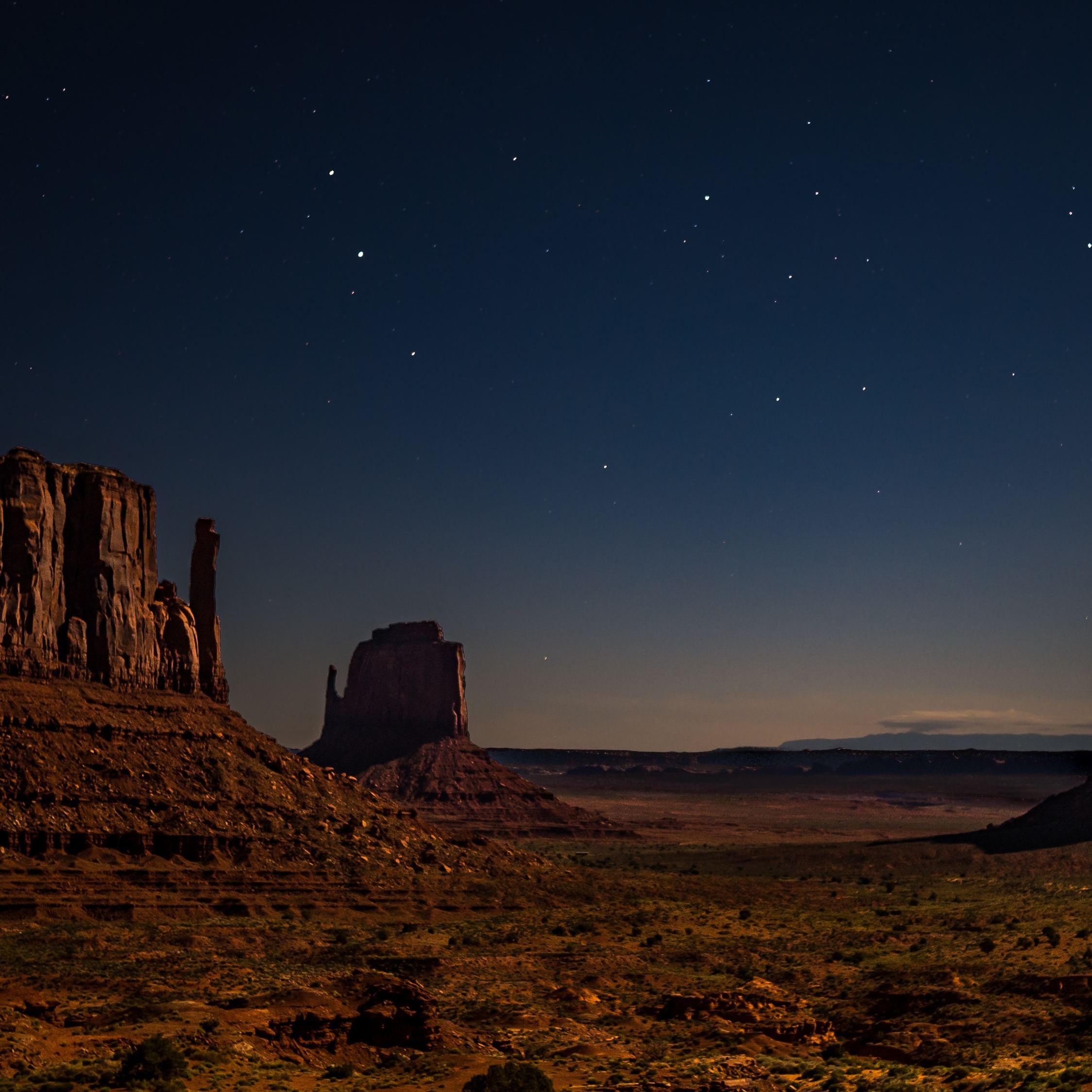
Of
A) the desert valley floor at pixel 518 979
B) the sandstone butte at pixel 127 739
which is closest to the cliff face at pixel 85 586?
the sandstone butte at pixel 127 739

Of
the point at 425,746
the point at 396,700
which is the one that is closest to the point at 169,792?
the point at 425,746

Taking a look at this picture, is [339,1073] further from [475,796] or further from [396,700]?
[396,700]

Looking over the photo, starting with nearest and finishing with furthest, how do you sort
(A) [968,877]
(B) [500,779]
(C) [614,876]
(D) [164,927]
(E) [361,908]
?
(D) [164,927], (E) [361,908], (C) [614,876], (A) [968,877], (B) [500,779]

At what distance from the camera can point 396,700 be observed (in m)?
182

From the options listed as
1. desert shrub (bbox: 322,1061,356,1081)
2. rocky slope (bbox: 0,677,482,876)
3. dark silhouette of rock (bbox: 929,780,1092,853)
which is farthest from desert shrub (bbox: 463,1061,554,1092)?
dark silhouette of rock (bbox: 929,780,1092,853)

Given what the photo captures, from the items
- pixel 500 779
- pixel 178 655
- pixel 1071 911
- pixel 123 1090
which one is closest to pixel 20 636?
pixel 178 655

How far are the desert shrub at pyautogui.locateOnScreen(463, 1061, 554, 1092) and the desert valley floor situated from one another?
1.48 meters

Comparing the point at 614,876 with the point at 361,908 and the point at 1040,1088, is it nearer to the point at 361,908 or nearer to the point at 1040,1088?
the point at 361,908

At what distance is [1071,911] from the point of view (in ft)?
246

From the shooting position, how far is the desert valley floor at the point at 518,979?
108 feet

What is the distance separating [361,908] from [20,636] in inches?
929

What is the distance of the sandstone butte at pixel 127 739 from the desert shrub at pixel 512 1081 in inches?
1328

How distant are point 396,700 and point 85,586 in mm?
113336

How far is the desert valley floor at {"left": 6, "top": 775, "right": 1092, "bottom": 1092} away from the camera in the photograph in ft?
108
